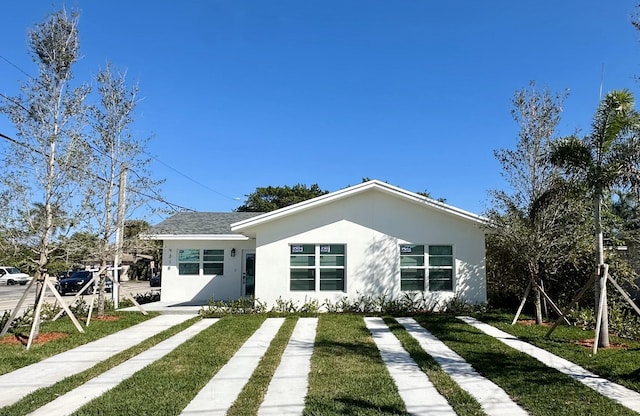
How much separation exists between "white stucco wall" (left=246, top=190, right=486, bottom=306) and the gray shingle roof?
4.05 metres

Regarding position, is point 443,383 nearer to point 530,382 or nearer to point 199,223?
point 530,382

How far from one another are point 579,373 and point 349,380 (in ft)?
10.8

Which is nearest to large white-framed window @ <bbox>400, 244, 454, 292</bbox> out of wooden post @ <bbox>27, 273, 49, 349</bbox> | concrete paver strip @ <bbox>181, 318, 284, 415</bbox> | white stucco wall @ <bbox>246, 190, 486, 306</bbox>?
white stucco wall @ <bbox>246, 190, 486, 306</bbox>

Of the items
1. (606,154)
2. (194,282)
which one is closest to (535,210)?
(606,154)

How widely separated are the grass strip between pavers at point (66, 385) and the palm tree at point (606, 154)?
328 inches

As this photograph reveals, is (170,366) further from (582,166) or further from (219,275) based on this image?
(219,275)

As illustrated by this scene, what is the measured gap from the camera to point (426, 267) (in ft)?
44.2

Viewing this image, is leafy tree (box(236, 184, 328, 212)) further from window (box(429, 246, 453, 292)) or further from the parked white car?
window (box(429, 246, 453, 292))

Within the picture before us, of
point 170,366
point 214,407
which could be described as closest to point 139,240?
point 170,366

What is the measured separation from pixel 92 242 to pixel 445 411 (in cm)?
960

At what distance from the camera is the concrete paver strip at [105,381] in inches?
185

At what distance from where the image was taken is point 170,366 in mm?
6570

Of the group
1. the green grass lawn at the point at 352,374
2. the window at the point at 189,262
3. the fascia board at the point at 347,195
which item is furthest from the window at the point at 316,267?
the window at the point at 189,262

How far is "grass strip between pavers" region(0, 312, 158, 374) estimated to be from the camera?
700 centimetres
